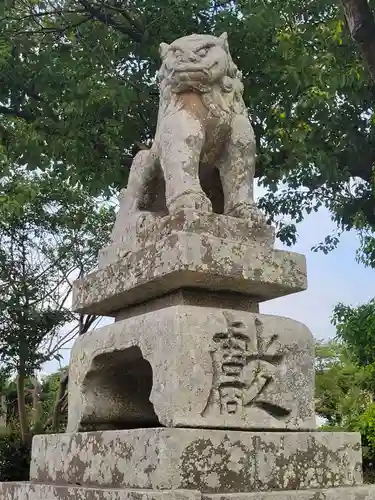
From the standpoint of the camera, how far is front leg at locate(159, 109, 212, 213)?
125 inches

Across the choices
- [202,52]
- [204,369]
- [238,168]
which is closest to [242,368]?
[204,369]

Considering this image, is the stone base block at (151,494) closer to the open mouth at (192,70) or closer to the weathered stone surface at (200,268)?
the weathered stone surface at (200,268)

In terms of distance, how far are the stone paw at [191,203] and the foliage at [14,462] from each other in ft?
35.5

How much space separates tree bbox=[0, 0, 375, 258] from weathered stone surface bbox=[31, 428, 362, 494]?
474 centimetres

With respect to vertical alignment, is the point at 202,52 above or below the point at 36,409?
above

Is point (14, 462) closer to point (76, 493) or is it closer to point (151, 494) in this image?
point (76, 493)

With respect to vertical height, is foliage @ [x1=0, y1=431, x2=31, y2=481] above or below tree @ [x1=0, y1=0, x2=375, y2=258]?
below

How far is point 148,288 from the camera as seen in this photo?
3.15 metres

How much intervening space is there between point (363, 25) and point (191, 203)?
3783 millimetres

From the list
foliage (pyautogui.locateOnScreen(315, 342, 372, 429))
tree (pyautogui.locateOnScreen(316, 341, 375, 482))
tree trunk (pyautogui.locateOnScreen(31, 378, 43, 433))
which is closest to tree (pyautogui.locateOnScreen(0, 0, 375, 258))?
tree (pyautogui.locateOnScreen(316, 341, 375, 482))

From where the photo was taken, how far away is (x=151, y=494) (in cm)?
250

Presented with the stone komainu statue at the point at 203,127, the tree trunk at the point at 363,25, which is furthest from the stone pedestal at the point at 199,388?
the tree trunk at the point at 363,25

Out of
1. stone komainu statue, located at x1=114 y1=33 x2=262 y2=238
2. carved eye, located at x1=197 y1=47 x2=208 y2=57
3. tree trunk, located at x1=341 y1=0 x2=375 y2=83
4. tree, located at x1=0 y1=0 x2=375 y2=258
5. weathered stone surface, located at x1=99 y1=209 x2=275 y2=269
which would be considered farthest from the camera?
tree, located at x1=0 y1=0 x2=375 y2=258

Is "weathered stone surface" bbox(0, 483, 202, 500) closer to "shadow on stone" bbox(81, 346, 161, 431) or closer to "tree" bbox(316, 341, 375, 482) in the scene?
"shadow on stone" bbox(81, 346, 161, 431)
